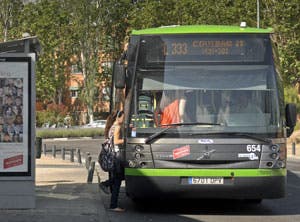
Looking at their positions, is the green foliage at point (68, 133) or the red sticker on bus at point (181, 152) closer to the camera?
the red sticker on bus at point (181, 152)

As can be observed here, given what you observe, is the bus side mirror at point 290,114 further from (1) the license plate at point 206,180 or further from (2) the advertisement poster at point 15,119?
(2) the advertisement poster at point 15,119

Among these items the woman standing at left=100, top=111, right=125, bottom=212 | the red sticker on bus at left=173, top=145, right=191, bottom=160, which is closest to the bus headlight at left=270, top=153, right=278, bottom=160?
the red sticker on bus at left=173, top=145, right=191, bottom=160

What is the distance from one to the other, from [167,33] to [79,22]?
6044 centimetres

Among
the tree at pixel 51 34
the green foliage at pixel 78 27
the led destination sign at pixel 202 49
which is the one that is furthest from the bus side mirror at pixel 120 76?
the tree at pixel 51 34

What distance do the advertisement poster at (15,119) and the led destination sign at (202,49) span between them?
6.56 ft

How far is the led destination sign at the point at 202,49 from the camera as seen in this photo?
11.3m

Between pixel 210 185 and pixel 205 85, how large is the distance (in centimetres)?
158

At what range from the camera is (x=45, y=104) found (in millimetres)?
79938

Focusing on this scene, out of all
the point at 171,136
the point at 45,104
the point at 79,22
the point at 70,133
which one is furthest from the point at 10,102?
the point at 45,104

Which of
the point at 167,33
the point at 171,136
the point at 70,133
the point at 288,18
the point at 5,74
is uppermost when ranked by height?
the point at 288,18

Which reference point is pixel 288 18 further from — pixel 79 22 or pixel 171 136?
pixel 171 136

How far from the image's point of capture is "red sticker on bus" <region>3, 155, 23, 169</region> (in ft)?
35.7

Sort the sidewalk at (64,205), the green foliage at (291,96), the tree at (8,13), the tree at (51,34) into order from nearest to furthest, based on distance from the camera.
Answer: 1. the sidewalk at (64,205)
2. the green foliage at (291,96)
3. the tree at (8,13)
4. the tree at (51,34)

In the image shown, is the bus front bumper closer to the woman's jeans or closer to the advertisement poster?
the woman's jeans
